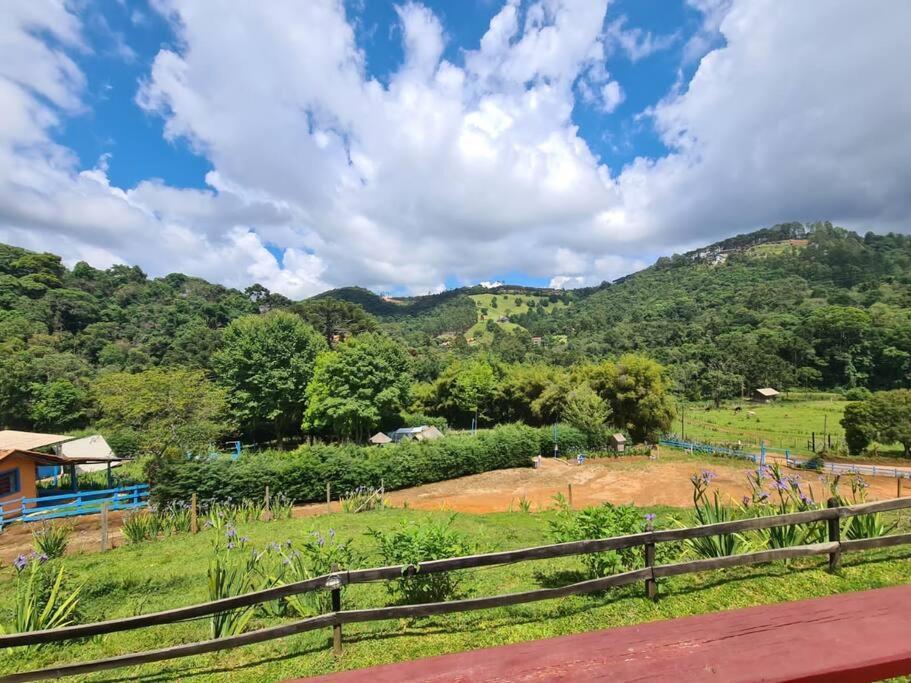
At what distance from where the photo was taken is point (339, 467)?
62.3 ft

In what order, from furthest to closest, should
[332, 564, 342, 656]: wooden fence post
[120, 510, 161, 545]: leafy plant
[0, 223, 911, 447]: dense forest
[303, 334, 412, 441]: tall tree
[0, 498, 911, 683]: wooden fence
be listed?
[303, 334, 412, 441]: tall tree
[0, 223, 911, 447]: dense forest
[120, 510, 161, 545]: leafy plant
[332, 564, 342, 656]: wooden fence post
[0, 498, 911, 683]: wooden fence

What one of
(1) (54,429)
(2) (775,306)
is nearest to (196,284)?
(1) (54,429)

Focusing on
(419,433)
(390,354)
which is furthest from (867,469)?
(390,354)

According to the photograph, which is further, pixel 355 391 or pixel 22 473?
pixel 355 391

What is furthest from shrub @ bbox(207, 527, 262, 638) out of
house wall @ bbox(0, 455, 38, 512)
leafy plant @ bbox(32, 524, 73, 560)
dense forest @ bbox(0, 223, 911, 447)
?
dense forest @ bbox(0, 223, 911, 447)

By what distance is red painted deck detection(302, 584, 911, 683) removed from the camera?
1172mm

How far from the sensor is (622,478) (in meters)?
21.3

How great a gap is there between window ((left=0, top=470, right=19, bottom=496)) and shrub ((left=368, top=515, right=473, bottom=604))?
19.1m

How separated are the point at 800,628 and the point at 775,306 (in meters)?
117

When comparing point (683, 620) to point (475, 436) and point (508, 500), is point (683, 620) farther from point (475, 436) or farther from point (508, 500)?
point (475, 436)

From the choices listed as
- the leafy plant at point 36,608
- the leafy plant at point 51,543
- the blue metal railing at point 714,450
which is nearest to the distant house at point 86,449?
the leafy plant at point 51,543

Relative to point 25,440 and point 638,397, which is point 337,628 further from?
point 638,397

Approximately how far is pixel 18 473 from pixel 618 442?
99.0 ft

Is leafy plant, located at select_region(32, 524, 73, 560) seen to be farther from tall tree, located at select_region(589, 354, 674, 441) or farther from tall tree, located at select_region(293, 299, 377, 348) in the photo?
tall tree, located at select_region(293, 299, 377, 348)
